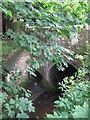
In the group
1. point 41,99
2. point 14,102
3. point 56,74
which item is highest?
point 56,74

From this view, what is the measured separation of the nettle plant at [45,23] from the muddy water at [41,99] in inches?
91.0

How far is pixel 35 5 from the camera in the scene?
105 centimetres

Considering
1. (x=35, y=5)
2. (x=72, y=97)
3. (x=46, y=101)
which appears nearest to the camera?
(x=35, y=5)

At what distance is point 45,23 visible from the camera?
1062 mm

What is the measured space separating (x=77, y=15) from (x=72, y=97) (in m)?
0.72

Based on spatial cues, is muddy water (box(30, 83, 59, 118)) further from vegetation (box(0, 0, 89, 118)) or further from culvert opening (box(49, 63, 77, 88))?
vegetation (box(0, 0, 89, 118))

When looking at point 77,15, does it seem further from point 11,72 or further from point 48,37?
→ point 11,72

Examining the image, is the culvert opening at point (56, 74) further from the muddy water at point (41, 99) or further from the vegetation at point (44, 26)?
the vegetation at point (44, 26)

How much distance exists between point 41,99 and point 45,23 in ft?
9.69

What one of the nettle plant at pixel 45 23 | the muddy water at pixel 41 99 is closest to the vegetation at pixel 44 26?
the nettle plant at pixel 45 23

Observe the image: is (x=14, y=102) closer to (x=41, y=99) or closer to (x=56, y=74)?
(x=41, y=99)

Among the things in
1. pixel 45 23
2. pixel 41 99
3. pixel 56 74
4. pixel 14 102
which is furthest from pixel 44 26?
pixel 56 74

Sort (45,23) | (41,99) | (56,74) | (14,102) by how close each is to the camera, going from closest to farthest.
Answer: (45,23) < (14,102) < (41,99) < (56,74)

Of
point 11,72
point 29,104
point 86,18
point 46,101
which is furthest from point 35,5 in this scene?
point 46,101
